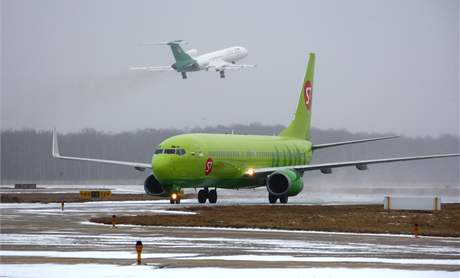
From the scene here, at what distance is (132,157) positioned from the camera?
438 ft

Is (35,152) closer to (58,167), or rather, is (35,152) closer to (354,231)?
(58,167)

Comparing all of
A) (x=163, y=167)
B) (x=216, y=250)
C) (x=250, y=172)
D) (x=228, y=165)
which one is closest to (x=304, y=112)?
(x=250, y=172)

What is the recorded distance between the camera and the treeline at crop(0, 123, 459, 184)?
98562mm

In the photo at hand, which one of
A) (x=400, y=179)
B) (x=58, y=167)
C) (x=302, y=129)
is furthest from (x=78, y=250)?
(x=58, y=167)

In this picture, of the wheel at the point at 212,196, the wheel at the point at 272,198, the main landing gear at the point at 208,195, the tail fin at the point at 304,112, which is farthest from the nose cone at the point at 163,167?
the tail fin at the point at 304,112

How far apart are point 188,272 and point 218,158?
4449cm

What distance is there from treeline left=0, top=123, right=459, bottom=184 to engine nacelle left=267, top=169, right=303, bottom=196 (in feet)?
49.9

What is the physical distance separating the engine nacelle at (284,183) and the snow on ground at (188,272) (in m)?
41.5

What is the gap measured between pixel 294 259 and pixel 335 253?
2.29 m

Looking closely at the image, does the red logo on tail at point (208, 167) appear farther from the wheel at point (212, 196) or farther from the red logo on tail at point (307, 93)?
the red logo on tail at point (307, 93)

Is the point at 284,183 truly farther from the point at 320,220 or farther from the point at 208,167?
the point at 320,220

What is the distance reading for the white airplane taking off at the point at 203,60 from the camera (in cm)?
11656

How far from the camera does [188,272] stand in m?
24.5

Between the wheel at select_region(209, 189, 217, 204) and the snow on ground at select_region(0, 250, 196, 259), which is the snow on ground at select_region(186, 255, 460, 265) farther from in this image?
the wheel at select_region(209, 189, 217, 204)
